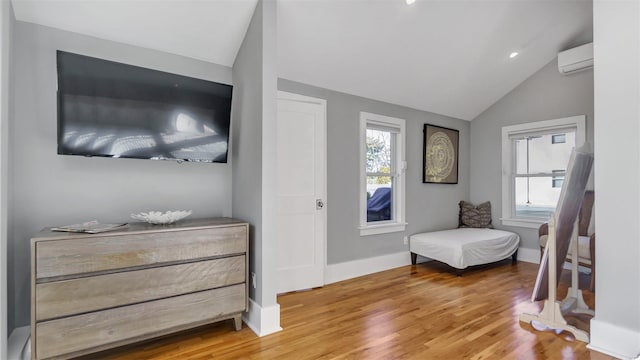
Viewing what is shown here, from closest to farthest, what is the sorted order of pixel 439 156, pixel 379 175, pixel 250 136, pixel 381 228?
pixel 250 136, pixel 381 228, pixel 379 175, pixel 439 156

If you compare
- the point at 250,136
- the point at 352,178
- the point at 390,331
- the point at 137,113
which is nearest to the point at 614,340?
the point at 390,331

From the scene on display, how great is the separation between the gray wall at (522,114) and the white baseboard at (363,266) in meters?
1.79

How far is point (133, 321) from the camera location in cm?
195

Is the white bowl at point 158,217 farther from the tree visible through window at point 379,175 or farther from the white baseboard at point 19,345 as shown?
the tree visible through window at point 379,175

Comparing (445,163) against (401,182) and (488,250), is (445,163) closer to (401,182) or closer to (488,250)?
(401,182)

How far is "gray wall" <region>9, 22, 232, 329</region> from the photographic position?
80.9 inches

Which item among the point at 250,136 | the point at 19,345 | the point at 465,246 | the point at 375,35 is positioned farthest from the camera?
the point at 465,246

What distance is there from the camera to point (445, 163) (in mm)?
4645

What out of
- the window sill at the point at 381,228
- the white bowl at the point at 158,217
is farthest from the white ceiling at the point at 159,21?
the window sill at the point at 381,228

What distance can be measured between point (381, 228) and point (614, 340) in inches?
88.5

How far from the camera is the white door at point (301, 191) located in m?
3.11

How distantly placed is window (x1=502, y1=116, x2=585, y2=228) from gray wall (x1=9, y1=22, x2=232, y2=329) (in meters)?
4.49

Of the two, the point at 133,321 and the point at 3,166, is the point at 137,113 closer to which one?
the point at 3,166

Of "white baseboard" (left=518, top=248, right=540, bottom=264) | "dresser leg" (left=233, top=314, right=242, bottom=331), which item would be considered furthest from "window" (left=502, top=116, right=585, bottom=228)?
"dresser leg" (left=233, top=314, right=242, bottom=331)
